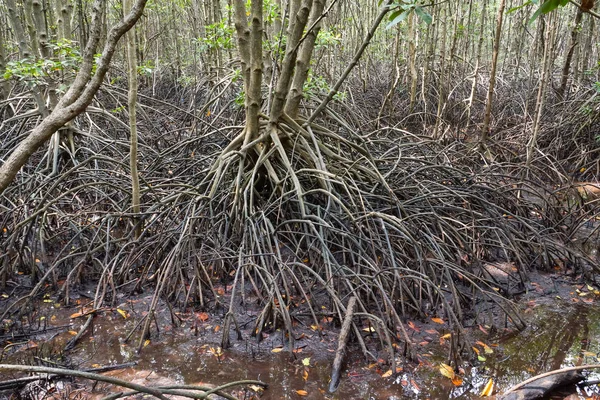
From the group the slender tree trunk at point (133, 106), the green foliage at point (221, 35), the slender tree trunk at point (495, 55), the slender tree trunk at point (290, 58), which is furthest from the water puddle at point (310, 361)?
the slender tree trunk at point (495, 55)

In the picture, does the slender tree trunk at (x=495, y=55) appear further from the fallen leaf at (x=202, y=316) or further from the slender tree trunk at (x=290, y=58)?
the fallen leaf at (x=202, y=316)

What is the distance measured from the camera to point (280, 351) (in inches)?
105

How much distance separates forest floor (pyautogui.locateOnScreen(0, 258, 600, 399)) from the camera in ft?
7.95

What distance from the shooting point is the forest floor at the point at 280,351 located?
2.42m

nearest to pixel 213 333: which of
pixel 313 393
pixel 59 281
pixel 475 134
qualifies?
pixel 313 393

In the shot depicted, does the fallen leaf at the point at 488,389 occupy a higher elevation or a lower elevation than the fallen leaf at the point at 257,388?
lower

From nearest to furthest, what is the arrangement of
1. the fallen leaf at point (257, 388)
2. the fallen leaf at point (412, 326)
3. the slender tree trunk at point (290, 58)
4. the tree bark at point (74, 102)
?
the tree bark at point (74, 102) < the fallen leaf at point (257, 388) < the fallen leaf at point (412, 326) < the slender tree trunk at point (290, 58)

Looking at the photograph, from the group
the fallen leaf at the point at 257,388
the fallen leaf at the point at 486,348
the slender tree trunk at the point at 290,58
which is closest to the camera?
the fallen leaf at the point at 257,388

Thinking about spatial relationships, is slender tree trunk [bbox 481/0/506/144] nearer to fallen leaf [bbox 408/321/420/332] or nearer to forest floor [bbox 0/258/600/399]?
forest floor [bbox 0/258/600/399]

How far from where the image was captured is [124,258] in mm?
3361

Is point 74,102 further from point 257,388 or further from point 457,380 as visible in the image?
point 457,380

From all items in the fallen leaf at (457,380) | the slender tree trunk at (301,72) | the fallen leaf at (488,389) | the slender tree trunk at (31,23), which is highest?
the slender tree trunk at (31,23)

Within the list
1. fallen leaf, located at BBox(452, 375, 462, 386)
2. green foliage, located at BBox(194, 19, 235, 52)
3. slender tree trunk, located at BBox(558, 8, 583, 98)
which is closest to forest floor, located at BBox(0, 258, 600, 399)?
fallen leaf, located at BBox(452, 375, 462, 386)

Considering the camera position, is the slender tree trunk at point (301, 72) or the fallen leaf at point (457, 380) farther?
the slender tree trunk at point (301, 72)
